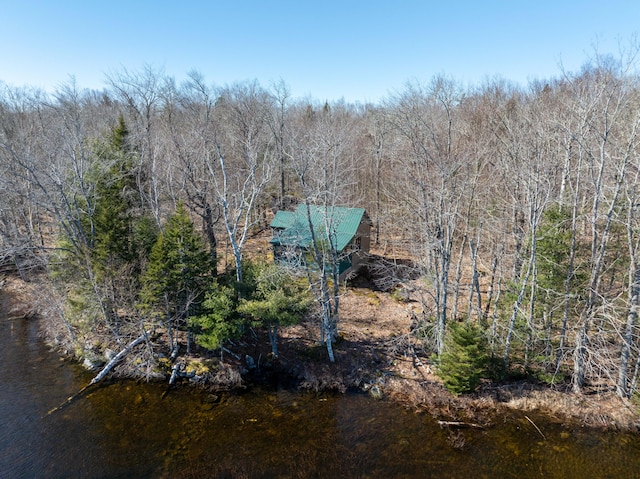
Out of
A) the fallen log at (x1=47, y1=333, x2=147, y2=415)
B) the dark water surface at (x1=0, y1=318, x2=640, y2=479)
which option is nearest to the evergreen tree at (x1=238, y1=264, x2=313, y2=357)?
the dark water surface at (x1=0, y1=318, x2=640, y2=479)

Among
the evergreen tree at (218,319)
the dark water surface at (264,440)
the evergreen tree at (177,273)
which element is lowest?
the dark water surface at (264,440)

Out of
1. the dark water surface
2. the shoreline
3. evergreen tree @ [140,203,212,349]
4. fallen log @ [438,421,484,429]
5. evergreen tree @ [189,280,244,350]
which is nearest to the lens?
the dark water surface

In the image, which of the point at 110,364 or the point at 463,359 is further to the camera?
the point at 110,364

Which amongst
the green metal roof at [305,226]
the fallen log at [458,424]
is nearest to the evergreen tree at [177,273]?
the green metal roof at [305,226]

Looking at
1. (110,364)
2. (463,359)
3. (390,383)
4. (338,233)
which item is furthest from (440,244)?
(110,364)

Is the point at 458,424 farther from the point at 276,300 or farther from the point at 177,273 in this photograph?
the point at 177,273

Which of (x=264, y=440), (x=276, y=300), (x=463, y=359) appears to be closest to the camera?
(x=264, y=440)

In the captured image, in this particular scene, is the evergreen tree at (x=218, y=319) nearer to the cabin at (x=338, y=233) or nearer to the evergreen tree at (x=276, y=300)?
the evergreen tree at (x=276, y=300)

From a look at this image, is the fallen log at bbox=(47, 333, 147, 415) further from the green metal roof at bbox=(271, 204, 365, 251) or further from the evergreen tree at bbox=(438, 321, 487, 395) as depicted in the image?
the evergreen tree at bbox=(438, 321, 487, 395)
